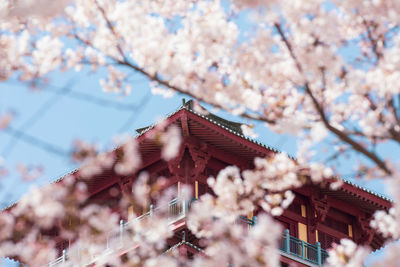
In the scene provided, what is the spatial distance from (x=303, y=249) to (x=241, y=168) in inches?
122

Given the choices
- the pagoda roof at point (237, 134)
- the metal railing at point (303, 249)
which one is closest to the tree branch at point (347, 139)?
the pagoda roof at point (237, 134)

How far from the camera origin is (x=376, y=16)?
32.0 ft

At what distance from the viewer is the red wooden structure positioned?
22062 millimetres

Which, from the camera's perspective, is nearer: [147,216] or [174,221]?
[174,221]

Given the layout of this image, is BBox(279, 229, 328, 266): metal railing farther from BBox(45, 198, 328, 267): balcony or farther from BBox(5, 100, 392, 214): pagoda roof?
BBox(5, 100, 392, 214): pagoda roof

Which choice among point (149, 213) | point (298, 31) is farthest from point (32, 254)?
point (298, 31)

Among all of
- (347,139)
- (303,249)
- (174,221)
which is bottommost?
(347,139)

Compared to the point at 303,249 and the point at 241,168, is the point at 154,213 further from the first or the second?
the point at 303,249

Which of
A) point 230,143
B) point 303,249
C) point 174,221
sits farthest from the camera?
point 303,249

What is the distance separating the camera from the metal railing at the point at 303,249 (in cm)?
2291

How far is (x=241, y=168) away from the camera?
947 inches

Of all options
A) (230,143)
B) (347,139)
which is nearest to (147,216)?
(230,143)

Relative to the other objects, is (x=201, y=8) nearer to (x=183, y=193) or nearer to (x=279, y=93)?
(x=279, y=93)

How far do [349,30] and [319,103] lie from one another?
6.73ft
